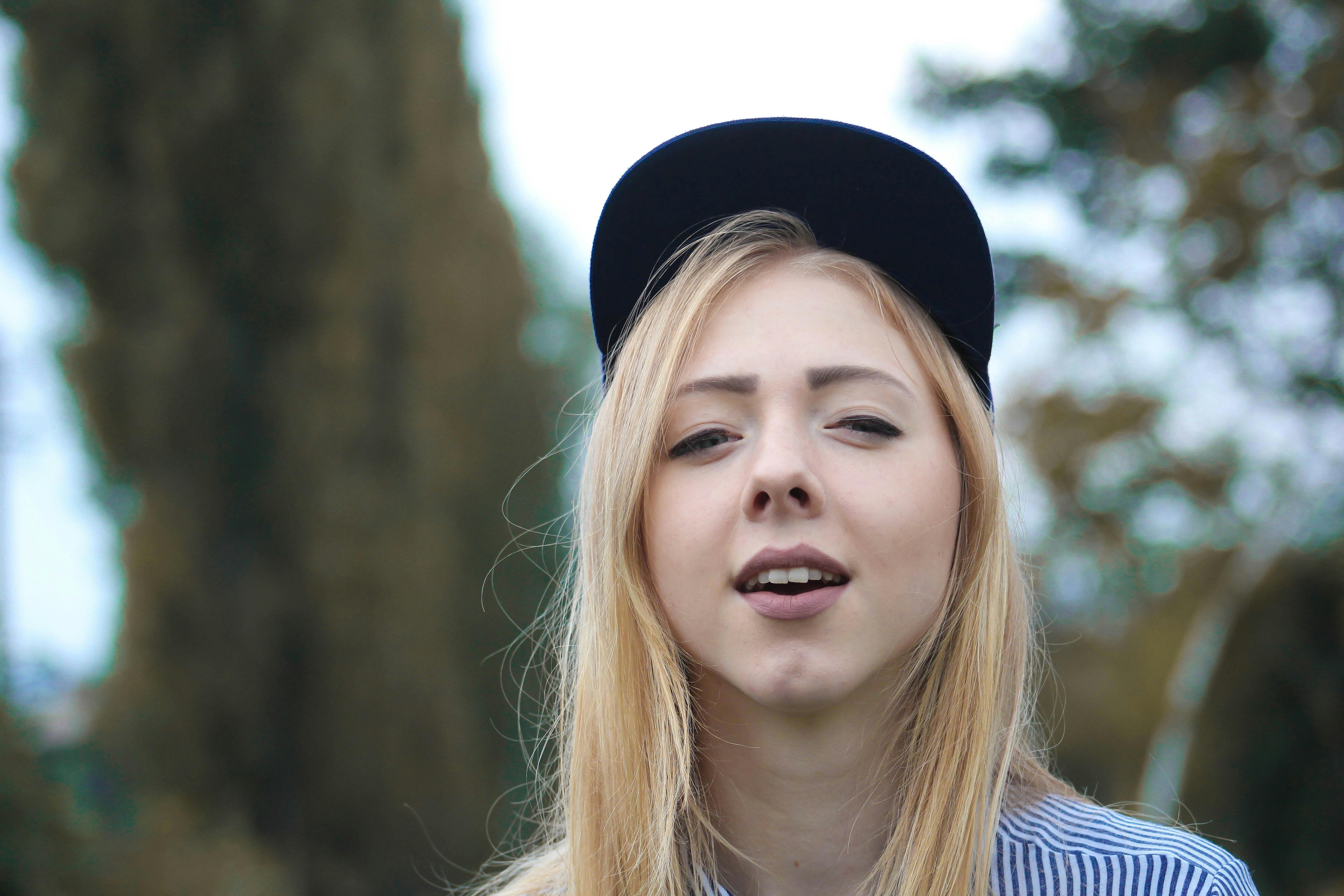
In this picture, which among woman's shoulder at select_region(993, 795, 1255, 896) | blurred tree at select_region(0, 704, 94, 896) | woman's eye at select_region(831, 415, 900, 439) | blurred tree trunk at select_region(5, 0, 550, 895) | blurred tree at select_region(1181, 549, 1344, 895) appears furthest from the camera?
blurred tree trunk at select_region(5, 0, 550, 895)

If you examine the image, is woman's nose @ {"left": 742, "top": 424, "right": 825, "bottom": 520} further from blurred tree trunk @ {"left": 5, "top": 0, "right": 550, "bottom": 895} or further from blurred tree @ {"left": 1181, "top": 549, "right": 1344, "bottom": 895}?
blurred tree @ {"left": 1181, "top": 549, "right": 1344, "bottom": 895}

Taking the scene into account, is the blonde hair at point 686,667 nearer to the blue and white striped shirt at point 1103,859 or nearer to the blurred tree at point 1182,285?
the blue and white striped shirt at point 1103,859

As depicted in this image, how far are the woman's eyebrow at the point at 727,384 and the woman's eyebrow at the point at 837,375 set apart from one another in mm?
80

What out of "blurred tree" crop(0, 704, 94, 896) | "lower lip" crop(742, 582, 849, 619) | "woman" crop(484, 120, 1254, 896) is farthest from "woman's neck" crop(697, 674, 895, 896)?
"blurred tree" crop(0, 704, 94, 896)

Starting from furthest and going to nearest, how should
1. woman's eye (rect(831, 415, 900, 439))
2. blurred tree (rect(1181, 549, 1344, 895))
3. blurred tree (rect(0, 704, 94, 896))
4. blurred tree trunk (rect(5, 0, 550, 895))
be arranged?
blurred tree trunk (rect(5, 0, 550, 895)), blurred tree (rect(1181, 549, 1344, 895)), blurred tree (rect(0, 704, 94, 896)), woman's eye (rect(831, 415, 900, 439))

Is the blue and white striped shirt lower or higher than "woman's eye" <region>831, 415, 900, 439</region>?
lower

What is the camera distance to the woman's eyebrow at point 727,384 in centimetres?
164

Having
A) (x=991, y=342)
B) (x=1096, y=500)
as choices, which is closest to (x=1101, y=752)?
(x=1096, y=500)

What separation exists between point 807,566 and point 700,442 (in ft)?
Result: 0.87

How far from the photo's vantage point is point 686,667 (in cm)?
180

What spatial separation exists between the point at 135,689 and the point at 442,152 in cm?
656

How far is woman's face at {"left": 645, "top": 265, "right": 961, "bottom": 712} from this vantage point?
156 cm

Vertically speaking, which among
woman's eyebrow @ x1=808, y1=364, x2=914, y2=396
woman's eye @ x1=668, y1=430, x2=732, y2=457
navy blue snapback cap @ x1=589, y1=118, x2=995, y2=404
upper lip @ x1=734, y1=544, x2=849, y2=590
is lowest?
upper lip @ x1=734, y1=544, x2=849, y2=590

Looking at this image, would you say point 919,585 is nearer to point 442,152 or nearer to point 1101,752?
point 442,152
